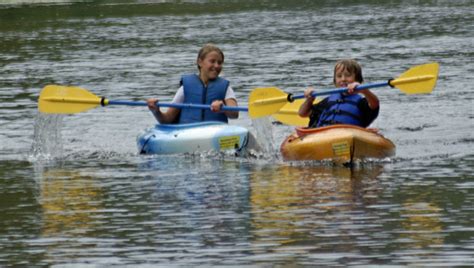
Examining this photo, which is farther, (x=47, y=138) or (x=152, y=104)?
(x=47, y=138)

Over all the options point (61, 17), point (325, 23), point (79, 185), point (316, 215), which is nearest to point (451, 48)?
point (325, 23)

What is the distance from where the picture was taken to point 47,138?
628 inches

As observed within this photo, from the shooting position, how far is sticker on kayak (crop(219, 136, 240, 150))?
14508 mm

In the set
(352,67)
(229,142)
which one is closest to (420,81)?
(352,67)

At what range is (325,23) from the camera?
128 ft

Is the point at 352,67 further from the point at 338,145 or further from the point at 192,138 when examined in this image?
the point at 192,138

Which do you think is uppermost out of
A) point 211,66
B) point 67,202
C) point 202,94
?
point 211,66

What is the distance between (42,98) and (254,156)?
2.89 m

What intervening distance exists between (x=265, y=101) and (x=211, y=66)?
2.47 ft

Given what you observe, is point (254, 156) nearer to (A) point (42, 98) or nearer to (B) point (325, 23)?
(A) point (42, 98)

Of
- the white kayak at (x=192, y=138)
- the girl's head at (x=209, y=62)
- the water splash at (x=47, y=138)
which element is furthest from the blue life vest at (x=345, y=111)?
the water splash at (x=47, y=138)

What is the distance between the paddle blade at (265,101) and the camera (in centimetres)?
1469

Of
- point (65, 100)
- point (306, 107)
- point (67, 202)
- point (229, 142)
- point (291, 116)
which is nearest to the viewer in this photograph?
point (67, 202)

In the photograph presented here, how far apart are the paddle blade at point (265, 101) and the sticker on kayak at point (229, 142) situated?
14.1 inches
